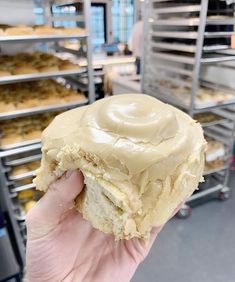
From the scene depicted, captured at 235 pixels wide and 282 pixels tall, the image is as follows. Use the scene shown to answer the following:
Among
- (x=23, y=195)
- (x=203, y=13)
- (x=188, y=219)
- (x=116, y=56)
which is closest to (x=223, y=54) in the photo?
(x=203, y=13)

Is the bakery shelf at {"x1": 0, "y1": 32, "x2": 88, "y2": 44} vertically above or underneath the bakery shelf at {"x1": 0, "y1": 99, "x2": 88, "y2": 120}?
above

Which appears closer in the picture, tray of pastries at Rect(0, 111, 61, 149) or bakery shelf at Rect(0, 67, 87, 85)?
bakery shelf at Rect(0, 67, 87, 85)

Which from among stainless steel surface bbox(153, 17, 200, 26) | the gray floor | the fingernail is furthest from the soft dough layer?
the gray floor

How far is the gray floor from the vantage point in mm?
1686

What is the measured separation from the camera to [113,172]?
57 centimetres

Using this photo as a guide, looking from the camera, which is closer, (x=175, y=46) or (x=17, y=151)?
(x=17, y=151)

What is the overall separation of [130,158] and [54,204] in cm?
25

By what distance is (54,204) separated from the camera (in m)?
0.64

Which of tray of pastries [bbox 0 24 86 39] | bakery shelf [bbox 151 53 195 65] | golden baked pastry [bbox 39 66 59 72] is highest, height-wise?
tray of pastries [bbox 0 24 86 39]

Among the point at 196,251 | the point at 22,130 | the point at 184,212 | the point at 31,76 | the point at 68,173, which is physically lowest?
the point at 196,251

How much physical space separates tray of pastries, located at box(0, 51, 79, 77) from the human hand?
2.99 ft

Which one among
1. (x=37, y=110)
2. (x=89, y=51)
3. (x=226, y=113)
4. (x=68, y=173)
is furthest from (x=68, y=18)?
(x=226, y=113)

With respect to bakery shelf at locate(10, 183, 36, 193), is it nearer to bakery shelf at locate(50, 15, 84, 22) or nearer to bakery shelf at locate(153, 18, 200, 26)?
bakery shelf at locate(50, 15, 84, 22)

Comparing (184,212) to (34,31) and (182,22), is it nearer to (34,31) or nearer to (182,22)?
(182,22)
